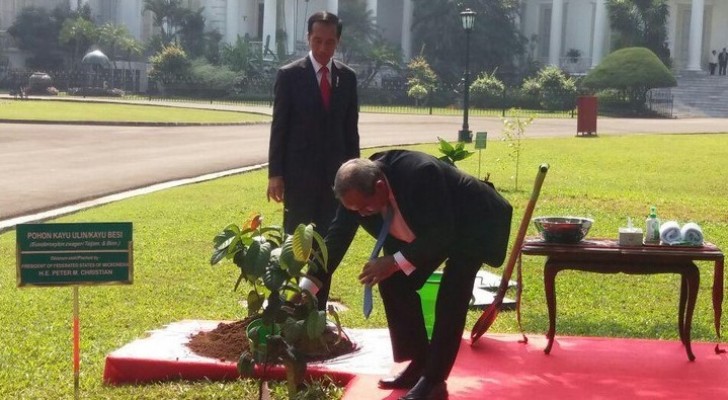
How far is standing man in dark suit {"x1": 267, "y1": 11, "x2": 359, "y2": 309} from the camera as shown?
22.5ft

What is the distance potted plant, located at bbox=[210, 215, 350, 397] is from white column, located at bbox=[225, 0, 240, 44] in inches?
2495

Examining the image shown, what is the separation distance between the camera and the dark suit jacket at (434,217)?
5.55m

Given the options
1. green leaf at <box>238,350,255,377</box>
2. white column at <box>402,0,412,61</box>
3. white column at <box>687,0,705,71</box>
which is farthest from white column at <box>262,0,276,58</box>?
green leaf at <box>238,350,255,377</box>

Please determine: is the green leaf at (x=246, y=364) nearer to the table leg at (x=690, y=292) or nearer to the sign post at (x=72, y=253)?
the sign post at (x=72, y=253)

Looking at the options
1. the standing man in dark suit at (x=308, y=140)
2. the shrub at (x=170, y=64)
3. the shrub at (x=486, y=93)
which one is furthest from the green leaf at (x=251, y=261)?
the shrub at (x=170, y=64)

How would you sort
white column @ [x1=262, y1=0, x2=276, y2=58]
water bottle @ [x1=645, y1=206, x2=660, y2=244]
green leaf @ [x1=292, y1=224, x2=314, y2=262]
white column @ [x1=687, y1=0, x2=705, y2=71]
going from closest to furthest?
green leaf @ [x1=292, y1=224, x2=314, y2=262], water bottle @ [x1=645, y1=206, x2=660, y2=244], white column @ [x1=687, y1=0, x2=705, y2=71], white column @ [x1=262, y1=0, x2=276, y2=58]

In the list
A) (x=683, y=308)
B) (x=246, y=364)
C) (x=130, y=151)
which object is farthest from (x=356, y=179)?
(x=130, y=151)

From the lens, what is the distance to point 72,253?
18.1 ft

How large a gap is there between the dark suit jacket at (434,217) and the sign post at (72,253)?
1006mm

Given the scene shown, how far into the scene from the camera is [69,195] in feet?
55.5

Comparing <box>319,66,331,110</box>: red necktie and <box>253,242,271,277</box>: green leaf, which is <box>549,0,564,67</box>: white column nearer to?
<box>319,66,331,110</box>: red necktie

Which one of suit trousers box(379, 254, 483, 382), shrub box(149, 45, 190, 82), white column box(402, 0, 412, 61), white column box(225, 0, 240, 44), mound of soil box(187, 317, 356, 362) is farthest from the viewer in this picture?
white column box(402, 0, 412, 61)

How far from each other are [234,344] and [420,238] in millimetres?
1703

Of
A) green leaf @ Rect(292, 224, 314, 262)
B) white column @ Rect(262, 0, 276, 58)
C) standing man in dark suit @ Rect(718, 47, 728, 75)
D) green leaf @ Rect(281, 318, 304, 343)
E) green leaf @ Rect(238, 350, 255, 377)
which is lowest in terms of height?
green leaf @ Rect(238, 350, 255, 377)
